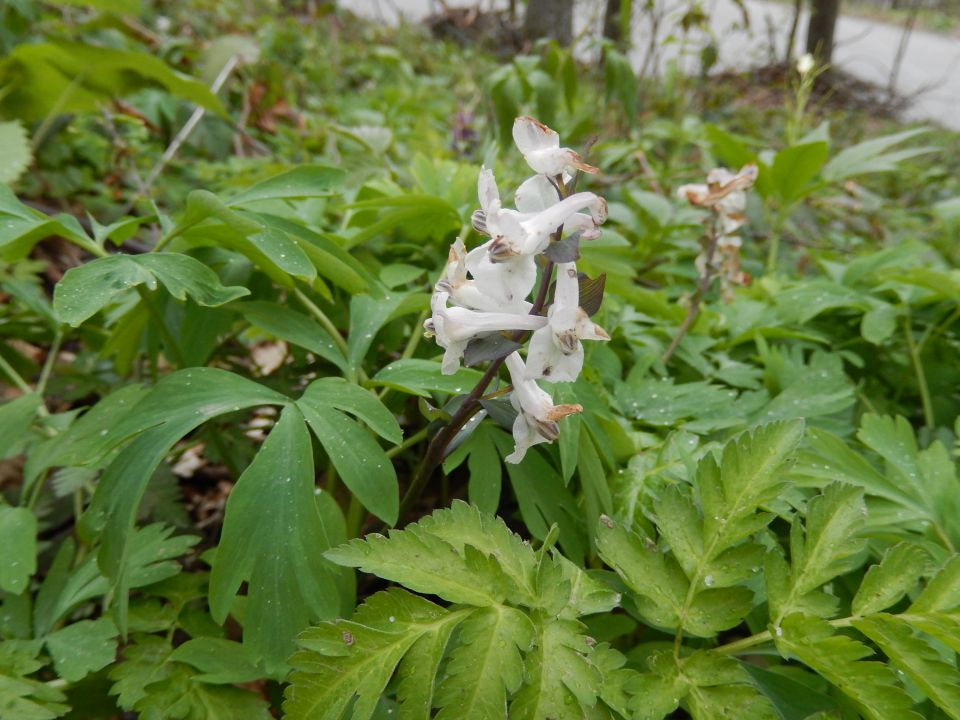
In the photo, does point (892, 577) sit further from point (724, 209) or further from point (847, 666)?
point (724, 209)

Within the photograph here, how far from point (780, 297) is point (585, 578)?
1.14 meters

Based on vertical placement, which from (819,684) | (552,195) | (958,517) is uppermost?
(552,195)

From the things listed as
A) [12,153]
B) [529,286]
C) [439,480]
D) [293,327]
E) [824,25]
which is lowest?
[824,25]

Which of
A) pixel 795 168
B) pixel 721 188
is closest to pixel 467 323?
pixel 721 188

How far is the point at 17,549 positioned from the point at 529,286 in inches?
36.4

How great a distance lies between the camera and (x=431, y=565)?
0.83 meters

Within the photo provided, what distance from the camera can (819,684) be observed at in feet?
3.20

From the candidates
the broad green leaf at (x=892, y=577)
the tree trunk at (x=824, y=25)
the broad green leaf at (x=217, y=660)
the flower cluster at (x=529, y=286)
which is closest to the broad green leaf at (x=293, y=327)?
the flower cluster at (x=529, y=286)

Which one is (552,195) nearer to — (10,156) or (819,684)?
(819,684)

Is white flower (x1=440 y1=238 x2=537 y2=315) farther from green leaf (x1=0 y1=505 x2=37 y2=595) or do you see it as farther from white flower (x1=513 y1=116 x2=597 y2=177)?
green leaf (x1=0 y1=505 x2=37 y2=595)

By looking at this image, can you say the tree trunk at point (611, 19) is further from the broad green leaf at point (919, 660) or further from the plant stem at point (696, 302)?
the broad green leaf at point (919, 660)

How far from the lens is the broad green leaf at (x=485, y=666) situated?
2.46 ft

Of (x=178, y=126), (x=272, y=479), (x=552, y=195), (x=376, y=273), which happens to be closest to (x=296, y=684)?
(x=272, y=479)

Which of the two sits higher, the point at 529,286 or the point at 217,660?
the point at 529,286
